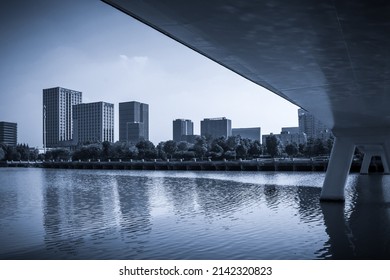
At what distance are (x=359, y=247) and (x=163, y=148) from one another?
457ft

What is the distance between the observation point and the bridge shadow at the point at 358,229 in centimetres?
1290

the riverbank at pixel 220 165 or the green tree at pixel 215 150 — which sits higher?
the green tree at pixel 215 150

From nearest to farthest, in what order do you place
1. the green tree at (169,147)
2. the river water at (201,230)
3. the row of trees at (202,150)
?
1. the river water at (201,230)
2. the row of trees at (202,150)
3. the green tree at (169,147)

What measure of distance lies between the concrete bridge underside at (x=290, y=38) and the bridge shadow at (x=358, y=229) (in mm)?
5674

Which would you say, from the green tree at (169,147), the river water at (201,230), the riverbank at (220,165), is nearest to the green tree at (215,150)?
the green tree at (169,147)

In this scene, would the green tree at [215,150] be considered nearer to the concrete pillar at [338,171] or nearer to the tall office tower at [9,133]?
the tall office tower at [9,133]

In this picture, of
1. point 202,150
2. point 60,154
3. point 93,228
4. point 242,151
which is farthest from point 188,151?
point 93,228

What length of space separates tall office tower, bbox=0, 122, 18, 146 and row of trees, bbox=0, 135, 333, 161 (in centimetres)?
309

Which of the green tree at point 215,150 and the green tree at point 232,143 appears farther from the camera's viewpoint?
the green tree at point 232,143

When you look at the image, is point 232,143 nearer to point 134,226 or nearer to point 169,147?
point 169,147

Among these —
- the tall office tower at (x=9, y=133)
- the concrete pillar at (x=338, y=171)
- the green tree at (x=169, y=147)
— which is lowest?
the concrete pillar at (x=338, y=171)
